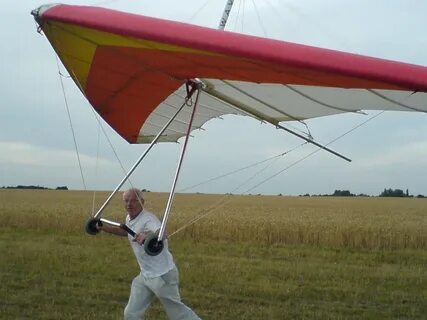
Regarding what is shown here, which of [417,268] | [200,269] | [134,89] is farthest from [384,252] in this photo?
[134,89]

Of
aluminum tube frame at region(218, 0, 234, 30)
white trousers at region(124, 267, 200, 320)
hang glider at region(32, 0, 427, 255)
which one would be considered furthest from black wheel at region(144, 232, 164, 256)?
aluminum tube frame at region(218, 0, 234, 30)

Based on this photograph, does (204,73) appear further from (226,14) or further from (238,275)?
(238,275)

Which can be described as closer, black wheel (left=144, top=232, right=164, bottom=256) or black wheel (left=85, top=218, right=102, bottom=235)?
black wheel (left=144, top=232, right=164, bottom=256)

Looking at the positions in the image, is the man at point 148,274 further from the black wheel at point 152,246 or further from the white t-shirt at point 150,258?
the black wheel at point 152,246

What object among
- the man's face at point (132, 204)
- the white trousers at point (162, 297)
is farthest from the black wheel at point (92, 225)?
the white trousers at point (162, 297)

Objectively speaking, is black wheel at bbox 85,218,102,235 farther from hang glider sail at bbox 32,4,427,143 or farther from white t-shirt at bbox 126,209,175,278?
hang glider sail at bbox 32,4,427,143

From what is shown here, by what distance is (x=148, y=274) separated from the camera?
4.81 metres

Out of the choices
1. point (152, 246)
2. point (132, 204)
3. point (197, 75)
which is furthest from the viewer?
point (132, 204)

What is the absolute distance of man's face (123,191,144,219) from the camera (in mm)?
4902

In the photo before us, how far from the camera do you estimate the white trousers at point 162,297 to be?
482cm

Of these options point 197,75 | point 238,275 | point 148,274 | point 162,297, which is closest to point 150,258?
point 148,274

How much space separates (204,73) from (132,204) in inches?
46.4

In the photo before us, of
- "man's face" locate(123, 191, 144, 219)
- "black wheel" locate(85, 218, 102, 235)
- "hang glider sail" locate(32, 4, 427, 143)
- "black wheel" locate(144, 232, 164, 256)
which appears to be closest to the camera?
"hang glider sail" locate(32, 4, 427, 143)

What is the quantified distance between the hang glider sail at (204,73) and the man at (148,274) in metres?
0.99
